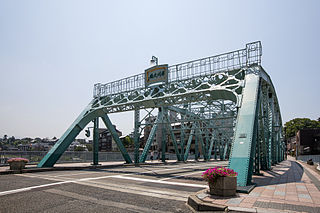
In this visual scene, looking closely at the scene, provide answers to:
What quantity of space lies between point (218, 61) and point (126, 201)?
13582 millimetres

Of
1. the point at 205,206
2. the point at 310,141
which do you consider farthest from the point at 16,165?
the point at 310,141

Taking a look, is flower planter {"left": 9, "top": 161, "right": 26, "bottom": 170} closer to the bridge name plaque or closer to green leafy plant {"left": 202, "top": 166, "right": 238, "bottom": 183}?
the bridge name plaque

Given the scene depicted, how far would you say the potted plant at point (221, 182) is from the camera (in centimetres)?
805

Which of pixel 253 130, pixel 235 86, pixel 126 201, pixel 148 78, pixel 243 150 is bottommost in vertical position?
pixel 126 201

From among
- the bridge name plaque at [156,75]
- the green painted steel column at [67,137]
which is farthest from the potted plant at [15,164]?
the bridge name plaque at [156,75]

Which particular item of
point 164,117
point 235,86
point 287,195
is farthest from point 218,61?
point 164,117

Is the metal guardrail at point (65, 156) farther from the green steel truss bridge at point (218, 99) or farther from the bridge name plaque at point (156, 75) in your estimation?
the bridge name plaque at point (156, 75)

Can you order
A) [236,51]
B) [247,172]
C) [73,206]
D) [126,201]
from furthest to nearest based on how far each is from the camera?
[236,51]
[247,172]
[126,201]
[73,206]

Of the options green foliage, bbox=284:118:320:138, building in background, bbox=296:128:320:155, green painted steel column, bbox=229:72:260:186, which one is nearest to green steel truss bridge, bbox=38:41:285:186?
green painted steel column, bbox=229:72:260:186

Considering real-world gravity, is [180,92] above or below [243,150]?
above

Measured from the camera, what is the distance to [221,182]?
8055 millimetres

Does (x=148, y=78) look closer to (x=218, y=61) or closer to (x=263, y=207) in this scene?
(x=218, y=61)

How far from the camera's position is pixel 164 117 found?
116 ft

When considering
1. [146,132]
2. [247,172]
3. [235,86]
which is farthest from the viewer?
[146,132]
